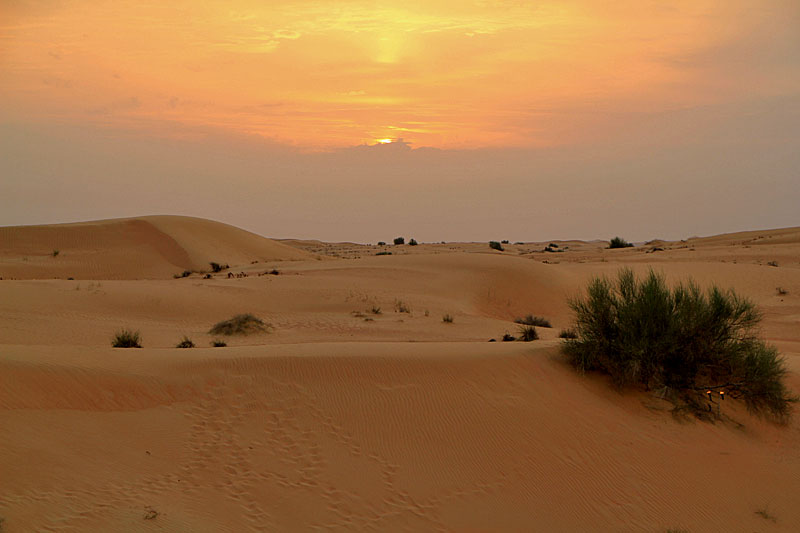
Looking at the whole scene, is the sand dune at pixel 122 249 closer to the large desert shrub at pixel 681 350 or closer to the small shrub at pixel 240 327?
the small shrub at pixel 240 327

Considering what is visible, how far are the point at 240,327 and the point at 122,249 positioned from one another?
3062cm

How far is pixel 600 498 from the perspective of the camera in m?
7.99

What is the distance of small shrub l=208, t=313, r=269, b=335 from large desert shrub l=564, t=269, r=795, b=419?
9276mm

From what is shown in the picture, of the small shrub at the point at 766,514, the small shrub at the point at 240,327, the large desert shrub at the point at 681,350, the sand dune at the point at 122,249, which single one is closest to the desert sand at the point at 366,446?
the small shrub at the point at 766,514

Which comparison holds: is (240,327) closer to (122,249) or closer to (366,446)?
(366,446)

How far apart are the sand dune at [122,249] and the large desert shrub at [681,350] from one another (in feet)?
109

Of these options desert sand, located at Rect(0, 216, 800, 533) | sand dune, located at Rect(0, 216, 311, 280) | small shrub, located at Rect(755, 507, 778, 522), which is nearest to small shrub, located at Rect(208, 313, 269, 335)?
desert sand, located at Rect(0, 216, 800, 533)

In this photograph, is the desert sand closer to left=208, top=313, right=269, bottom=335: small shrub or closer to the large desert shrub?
the large desert shrub

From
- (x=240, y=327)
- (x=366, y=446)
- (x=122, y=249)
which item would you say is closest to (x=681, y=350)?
(x=366, y=446)

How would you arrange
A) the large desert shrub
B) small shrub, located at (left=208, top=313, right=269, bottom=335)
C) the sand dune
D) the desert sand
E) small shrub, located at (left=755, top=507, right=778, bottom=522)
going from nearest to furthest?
the desert sand → small shrub, located at (left=755, top=507, right=778, bottom=522) → the large desert shrub → small shrub, located at (left=208, top=313, right=269, bottom=335) → the sand dune

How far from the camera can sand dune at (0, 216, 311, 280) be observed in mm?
39156

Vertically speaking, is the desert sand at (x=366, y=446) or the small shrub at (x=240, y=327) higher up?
the small shrub at (x=240, y=327)

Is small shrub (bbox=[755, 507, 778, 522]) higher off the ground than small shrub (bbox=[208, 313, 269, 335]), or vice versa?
small shrub (bbox=[208, 313, 269, 335])

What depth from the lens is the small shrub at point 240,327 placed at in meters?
17.3
